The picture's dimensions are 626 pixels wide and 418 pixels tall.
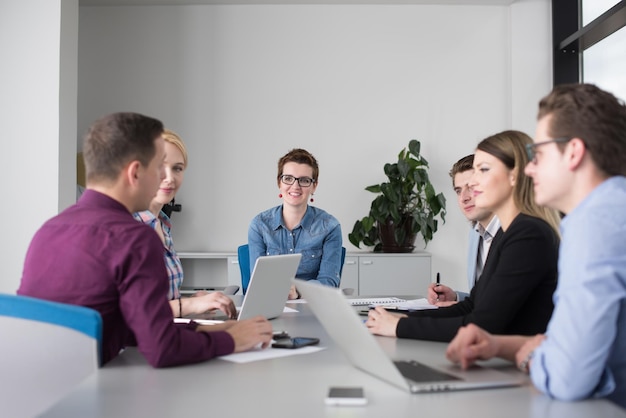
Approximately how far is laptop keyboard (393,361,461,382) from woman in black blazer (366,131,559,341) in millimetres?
411

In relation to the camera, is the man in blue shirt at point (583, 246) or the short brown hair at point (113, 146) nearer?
the man in blue shirt at point (583, 246)

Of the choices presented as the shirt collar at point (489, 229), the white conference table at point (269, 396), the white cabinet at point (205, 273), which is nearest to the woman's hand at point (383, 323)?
the white conference table at point (269, 396)

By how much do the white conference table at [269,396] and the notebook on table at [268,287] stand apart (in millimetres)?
636

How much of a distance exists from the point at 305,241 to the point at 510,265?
2089mm

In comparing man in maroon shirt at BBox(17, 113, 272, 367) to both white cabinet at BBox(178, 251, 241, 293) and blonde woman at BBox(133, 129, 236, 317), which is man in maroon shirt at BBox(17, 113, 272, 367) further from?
white cabinet at BBox(178, 251, 241, 293)

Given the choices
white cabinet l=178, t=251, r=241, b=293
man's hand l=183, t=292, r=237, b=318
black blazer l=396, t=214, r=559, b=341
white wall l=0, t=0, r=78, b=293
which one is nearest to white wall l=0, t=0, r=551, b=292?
white cabinet l=178, t=251, r=241, b=293

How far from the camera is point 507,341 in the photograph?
1.71 metres

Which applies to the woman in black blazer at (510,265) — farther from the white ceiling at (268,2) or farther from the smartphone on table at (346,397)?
the white ceiling at (268,2)

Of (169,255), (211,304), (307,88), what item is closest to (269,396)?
(211,304)

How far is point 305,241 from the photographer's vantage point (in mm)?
4004

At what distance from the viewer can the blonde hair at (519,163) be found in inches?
89.1

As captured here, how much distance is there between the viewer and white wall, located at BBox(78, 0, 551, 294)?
6680mm

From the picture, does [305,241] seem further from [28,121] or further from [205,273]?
[205,273]

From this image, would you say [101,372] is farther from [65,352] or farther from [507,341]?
[507,341]
